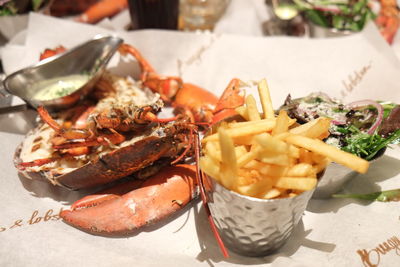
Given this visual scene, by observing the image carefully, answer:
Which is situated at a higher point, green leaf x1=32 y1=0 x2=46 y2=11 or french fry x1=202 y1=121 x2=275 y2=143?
green leaf x1=32 y1=0 x2=46 y2=11

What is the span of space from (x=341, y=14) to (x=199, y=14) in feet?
3.92

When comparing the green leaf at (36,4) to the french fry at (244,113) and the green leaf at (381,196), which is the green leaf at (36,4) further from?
the green leaf at (381,196)

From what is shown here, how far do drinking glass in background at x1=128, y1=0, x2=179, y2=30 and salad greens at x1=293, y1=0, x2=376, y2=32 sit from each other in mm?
1085

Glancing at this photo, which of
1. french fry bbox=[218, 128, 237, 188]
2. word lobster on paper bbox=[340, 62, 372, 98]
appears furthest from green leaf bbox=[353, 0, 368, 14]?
french fry bbox=[218, 128, 237, 188]

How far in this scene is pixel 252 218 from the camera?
128 centimetres

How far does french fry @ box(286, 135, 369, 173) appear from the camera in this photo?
1.12 meters

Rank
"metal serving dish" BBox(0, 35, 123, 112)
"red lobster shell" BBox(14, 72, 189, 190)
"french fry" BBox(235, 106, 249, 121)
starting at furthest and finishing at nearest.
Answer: "metal serving dish" BBox(0, 35, 123, 112), "red lobster shell" BBox(14, 72, 189, 190), "french fry" BBox(235, 106, 249, 121)

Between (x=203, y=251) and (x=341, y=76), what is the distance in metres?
1.50

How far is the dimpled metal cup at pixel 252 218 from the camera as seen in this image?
48.5 inches

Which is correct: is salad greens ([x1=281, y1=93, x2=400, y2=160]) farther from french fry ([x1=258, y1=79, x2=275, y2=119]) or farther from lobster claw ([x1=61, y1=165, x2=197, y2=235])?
lobster claw ([x1=61, y1=165, x2=197, y2=235])

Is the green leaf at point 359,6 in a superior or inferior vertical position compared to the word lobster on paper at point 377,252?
superior

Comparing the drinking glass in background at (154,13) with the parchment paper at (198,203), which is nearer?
the parchment paper at (198,203)

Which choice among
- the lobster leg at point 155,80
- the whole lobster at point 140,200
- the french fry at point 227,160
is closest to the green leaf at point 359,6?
the whole lobster at point 140,200

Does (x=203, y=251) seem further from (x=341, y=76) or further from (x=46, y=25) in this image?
(x=46, y=25)
